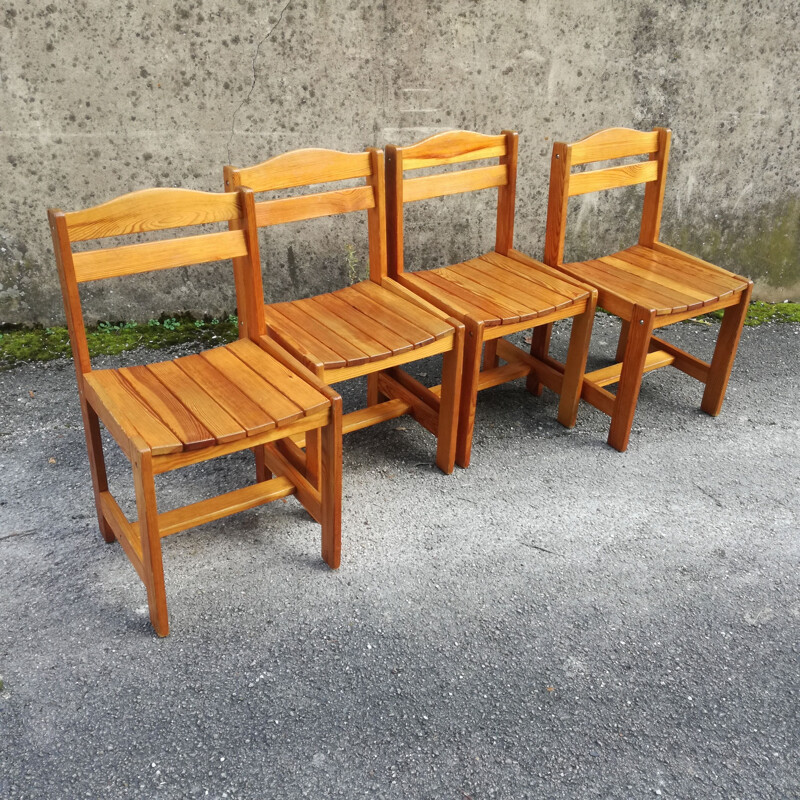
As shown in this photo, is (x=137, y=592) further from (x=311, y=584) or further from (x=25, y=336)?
(x=25, y=336)

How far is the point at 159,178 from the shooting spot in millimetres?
3523

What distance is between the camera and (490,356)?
353 cm

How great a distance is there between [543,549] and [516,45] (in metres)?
2.35

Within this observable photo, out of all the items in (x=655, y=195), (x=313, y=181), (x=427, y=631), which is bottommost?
(x=427, y=631)

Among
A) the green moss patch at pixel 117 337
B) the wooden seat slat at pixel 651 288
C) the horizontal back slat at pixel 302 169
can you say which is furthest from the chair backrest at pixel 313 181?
the green moss patch at pixel 117 337

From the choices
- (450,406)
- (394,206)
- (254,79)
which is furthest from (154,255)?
(254,79)

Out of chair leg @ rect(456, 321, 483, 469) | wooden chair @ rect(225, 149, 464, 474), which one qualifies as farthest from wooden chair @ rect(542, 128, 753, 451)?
wooden chair @ rect(225, 149, 464, 474)

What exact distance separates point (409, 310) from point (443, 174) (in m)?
0.61

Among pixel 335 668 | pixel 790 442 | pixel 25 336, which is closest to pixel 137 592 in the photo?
pixel 335 668

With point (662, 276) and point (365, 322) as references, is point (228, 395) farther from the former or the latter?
point (662, 276)

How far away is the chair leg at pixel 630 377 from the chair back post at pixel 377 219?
973 mm

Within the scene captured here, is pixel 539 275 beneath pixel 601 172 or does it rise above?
beneath

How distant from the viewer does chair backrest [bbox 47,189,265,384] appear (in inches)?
84.8

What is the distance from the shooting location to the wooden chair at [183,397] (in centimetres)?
206
